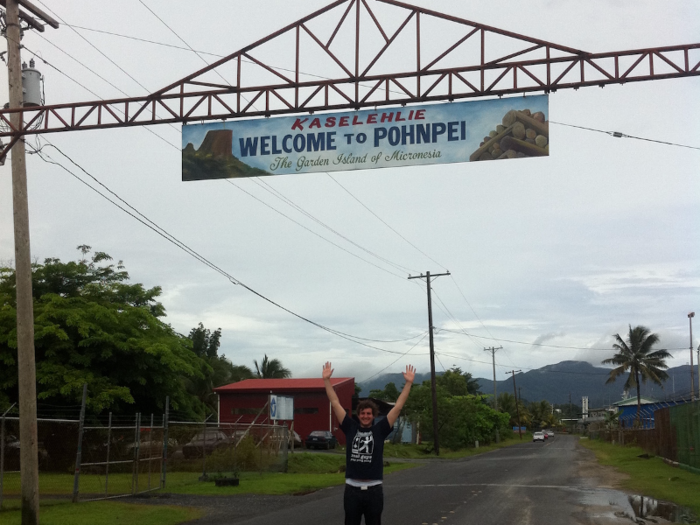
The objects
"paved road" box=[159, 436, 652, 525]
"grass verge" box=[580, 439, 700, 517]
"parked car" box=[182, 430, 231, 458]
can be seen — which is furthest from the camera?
"parked car" box=[182, 430, 231, 458]

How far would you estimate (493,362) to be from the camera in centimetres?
9856

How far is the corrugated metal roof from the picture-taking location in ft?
179

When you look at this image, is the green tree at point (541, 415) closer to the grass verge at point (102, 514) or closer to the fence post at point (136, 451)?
the fence post at point (136, 451)

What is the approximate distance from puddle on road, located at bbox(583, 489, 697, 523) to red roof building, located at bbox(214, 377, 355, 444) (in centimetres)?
3536

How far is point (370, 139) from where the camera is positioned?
44.0ft

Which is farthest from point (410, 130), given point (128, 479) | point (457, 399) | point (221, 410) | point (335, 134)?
point (457, 399)

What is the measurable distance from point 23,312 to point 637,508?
1319 centimetres

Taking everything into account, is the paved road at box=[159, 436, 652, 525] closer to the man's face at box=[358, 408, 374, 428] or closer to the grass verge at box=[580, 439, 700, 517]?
the grass verge at box=[580, 439, 700, 517]

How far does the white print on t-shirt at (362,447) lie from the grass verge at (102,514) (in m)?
8.63

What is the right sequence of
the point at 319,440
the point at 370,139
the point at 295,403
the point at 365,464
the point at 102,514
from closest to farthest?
1. the point at 365,464
2. the point at 370,139
3. the point at 102,514
4. the point at 319,440
5. the point at 295,403

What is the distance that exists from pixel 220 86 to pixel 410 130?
144 inches

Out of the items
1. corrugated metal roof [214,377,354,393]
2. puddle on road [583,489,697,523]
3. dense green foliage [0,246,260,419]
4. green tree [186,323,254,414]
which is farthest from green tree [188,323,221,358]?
puddle on road [583,489,697,523]

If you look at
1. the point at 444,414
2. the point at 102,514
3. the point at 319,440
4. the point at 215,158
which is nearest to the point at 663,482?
the point at 102,514

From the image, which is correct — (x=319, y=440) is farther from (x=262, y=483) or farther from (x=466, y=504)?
(x=466, y=504)
